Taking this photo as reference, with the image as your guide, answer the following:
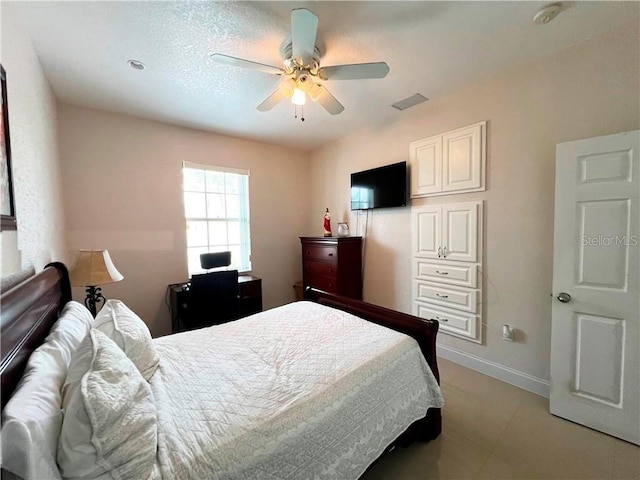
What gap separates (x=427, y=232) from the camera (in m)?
2.87

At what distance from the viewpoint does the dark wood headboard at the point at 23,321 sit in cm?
80

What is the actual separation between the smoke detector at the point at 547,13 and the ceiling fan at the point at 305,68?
0.96 m

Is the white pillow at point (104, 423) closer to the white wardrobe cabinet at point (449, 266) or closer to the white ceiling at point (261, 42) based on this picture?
the white ceiling at point (261, 42)

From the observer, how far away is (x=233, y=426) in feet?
3.33

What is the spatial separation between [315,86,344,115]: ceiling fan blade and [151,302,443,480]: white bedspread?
1.74m

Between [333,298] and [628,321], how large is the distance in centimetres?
201

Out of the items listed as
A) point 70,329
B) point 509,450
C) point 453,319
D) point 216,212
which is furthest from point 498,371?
point 216,212

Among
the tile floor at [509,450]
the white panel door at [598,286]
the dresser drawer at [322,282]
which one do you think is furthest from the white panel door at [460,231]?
the dresser drawer at [322,282]

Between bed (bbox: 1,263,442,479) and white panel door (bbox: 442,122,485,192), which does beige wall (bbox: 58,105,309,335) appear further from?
white panel door (bbox: 442,122,485,192)

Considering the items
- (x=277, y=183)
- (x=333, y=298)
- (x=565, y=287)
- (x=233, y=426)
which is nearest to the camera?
(x=233, y=426)

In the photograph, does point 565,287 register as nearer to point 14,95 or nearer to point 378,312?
point 378,312

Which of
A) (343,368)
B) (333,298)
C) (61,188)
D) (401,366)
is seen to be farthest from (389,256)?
(61,188)

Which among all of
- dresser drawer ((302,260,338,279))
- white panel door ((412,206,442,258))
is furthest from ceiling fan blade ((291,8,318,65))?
dresser drawer ((302,260,338,279))

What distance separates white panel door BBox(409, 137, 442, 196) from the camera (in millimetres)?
2744
